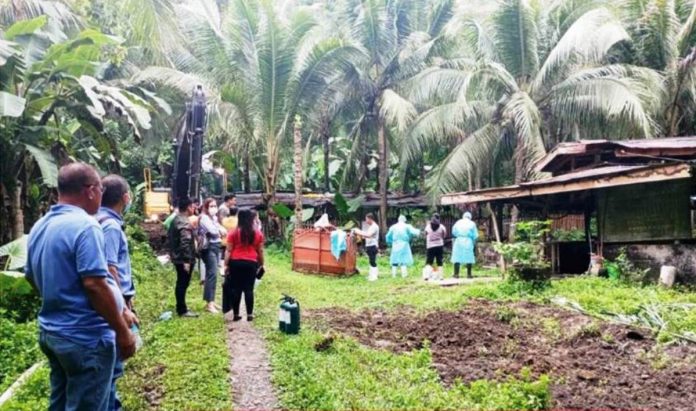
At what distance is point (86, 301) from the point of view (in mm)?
2766

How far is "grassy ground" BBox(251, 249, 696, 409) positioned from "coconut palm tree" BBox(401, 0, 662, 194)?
6146 millimetres

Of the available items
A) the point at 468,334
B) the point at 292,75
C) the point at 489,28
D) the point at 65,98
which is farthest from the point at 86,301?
the point at 489,28

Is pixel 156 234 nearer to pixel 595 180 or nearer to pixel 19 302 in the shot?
pixel 19 302

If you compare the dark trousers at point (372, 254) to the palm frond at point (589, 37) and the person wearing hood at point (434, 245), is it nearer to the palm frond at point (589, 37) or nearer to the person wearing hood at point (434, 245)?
the person wearing hood at point (434, 245)

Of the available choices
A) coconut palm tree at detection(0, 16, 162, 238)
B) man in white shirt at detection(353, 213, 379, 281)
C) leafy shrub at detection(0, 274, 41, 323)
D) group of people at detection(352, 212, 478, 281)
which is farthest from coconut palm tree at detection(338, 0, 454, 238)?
leafy shrub at detection(0, 274, 41, 323)

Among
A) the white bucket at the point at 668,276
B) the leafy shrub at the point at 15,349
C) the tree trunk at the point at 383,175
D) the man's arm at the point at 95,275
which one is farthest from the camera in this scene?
the tree trunk at the point at 383,175

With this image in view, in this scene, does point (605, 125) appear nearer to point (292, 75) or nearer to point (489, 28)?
point (489, 28)

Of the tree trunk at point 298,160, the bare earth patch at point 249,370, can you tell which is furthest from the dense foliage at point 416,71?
the bare earth patch at point 249,370

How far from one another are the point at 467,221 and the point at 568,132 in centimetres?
701

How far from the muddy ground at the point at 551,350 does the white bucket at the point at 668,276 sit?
2.84m

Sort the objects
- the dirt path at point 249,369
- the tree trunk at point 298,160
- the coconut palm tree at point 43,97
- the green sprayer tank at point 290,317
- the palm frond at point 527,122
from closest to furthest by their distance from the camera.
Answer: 1. the dirt path at point 249,369
2. the green sprayer tank at point 290,317
3. the coconut palm tree at point 43,97
4. the palm frond at point 527,122
5. the tree trunk at point 298,160

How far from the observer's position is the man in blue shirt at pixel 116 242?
138 inches

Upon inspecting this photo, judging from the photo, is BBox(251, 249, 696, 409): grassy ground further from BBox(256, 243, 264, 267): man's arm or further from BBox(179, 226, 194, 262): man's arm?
BBox(179, 226, 194, 262): man's arm

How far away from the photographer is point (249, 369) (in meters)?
5.36
